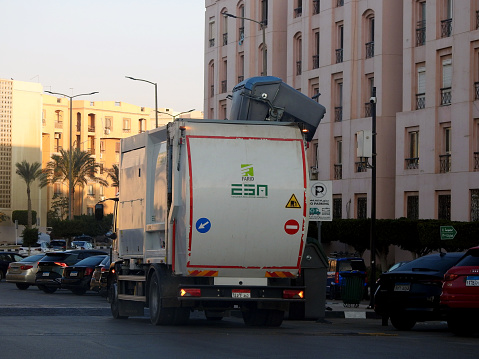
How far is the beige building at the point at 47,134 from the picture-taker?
128625 millimetres

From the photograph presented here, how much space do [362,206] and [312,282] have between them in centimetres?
3362

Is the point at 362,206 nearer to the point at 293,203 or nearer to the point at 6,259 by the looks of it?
the point at 6,259

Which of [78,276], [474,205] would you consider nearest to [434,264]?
[78,276]

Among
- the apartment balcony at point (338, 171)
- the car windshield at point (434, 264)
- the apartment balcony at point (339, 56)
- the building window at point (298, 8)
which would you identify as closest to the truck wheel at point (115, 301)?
the car windshield at point (434, 264)

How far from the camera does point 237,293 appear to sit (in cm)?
1805

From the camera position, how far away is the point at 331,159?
55.2 meters

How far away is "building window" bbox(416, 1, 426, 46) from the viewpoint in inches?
1875

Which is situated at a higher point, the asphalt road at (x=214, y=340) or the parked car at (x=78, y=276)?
the asphalt road at (x=214, y=340)

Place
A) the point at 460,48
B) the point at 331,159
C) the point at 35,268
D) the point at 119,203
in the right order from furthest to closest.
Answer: the point at 331,159 < the point at 460,48 < the point at 35,268 < the point at 119,203

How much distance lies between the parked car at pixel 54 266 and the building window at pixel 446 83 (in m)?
16.8

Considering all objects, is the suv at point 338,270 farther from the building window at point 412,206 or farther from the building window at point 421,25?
the building window at point 421,25

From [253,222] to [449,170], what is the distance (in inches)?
1139

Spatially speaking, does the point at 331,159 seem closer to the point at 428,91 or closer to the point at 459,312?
the point at 428,91

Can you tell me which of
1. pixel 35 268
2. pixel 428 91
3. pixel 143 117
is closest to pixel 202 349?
pixel 35 268
